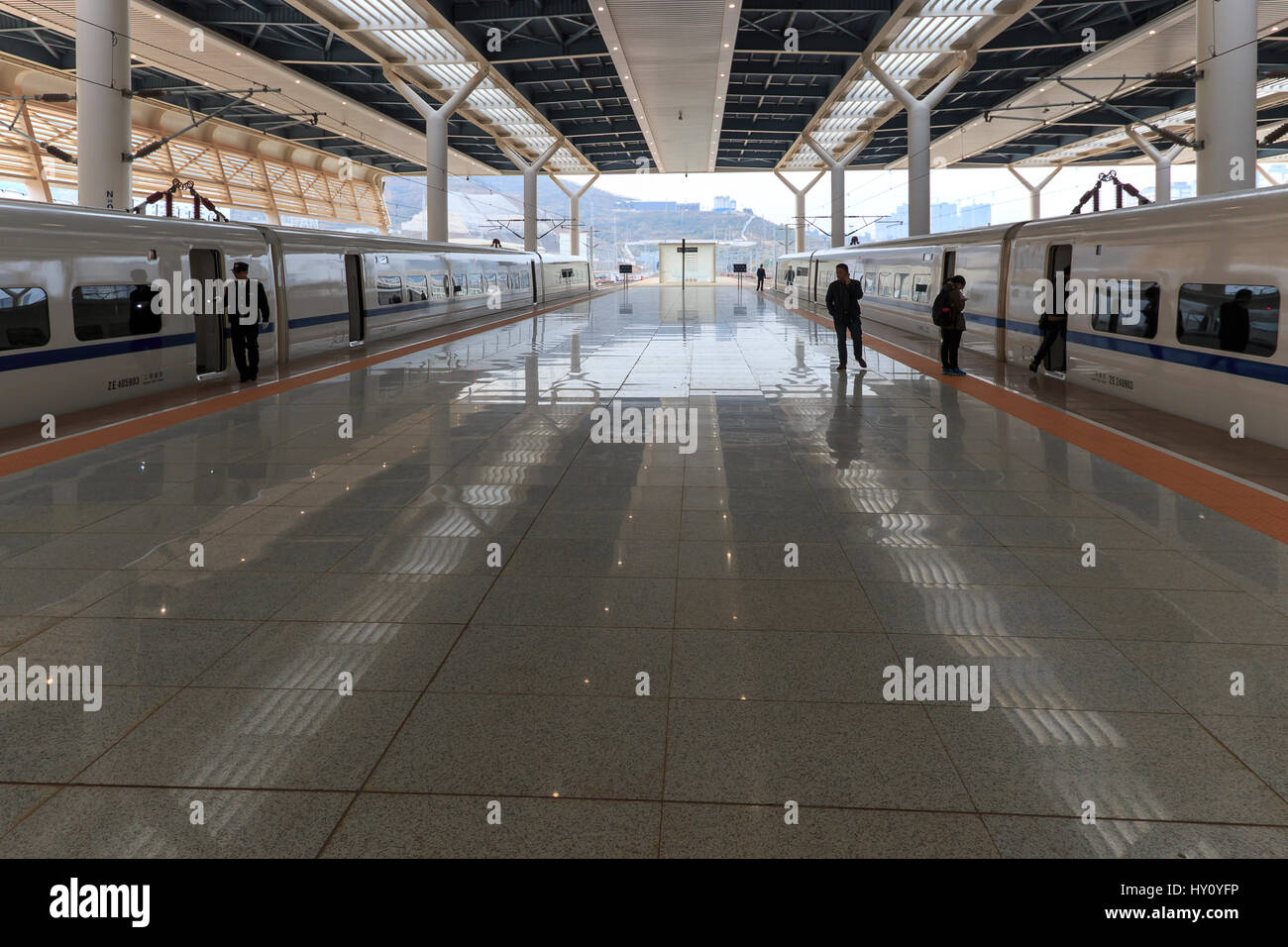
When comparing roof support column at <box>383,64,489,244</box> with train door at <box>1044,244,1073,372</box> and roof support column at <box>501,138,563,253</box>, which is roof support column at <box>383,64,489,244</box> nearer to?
roof support column at <box>501,138,563,253</box>

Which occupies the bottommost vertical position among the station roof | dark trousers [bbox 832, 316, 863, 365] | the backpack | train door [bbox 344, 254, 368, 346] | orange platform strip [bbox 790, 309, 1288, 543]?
orange platform strip [bbox 790, 309, 1288, 543]

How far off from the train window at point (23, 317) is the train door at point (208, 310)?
3004 mm

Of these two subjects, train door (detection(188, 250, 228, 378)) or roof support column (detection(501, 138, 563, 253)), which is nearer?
train door (detection(188, 250, 228, 378))

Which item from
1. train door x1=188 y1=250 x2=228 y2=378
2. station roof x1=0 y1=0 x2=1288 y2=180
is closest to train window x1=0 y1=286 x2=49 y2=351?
→ train door x1=188 y1=250 x2=228 y2=378

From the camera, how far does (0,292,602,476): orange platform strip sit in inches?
320

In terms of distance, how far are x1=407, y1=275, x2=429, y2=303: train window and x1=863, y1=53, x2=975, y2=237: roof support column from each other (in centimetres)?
1497

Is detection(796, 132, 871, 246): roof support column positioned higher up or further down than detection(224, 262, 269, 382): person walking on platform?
higher up

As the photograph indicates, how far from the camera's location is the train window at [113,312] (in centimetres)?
1020

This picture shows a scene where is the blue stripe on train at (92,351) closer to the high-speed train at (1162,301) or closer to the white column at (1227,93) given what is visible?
the high-speed train at (1162,301)

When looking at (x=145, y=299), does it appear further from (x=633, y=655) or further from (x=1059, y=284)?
(x=1059, y=284)

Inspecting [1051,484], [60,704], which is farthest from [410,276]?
[60,704]

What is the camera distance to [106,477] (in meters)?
7.50

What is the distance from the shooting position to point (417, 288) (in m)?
22.6

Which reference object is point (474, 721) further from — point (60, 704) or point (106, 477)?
point (106, 477)
